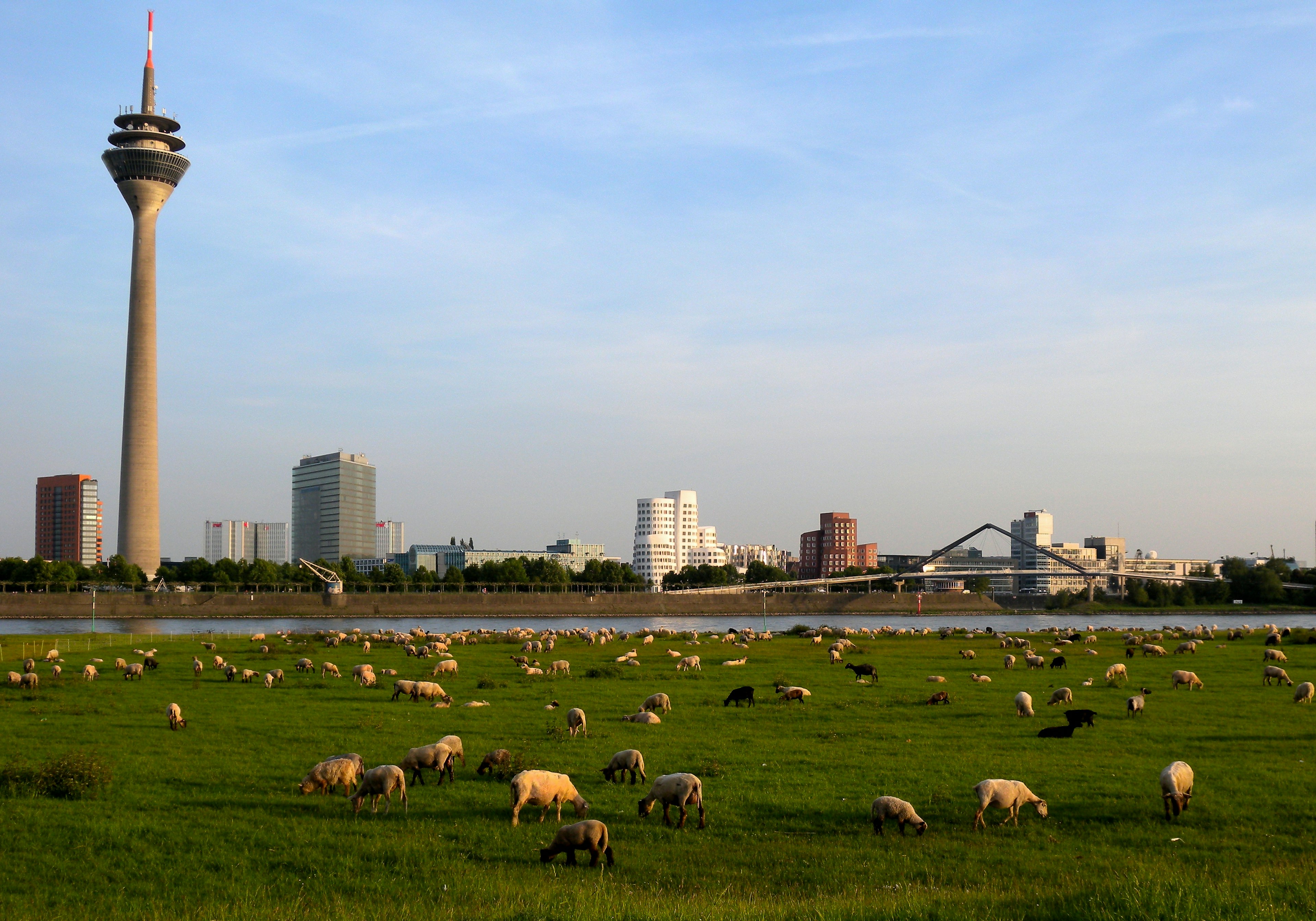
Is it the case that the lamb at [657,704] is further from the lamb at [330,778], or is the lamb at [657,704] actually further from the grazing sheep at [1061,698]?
the grazing sheep at [1061,698]

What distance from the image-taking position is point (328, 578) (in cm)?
17425

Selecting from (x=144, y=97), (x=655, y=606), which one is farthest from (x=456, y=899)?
(x=144, y=97)

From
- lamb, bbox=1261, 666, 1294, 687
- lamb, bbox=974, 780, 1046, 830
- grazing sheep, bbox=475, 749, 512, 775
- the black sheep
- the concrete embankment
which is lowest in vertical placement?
the concrete embankment

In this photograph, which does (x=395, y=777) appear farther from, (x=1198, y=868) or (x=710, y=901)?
(x=1198, y=868)

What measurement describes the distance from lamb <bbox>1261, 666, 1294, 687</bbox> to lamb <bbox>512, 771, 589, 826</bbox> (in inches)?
1132

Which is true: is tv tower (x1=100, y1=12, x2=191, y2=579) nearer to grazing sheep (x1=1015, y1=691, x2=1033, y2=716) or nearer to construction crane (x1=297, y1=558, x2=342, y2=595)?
construction crane (x1=297, y1=558, x2=342, y2=595)

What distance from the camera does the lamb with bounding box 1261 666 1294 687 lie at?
33844 millimetres

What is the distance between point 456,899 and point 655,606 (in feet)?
553

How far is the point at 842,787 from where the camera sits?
17203mm

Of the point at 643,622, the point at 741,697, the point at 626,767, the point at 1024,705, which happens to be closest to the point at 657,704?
the point at 741,697

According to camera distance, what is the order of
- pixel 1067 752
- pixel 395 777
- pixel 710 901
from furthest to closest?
1. pixel 1067 752
2. pixel 395 777
3. pixel 710 901

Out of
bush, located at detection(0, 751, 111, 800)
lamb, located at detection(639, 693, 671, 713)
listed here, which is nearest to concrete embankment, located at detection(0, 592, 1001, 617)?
lamb, located at detection(639, 693, 671, 713)

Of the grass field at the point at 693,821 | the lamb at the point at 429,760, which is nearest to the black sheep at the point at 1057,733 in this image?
the grass field at the point at 693,821

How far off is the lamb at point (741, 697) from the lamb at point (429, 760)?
12.5m
